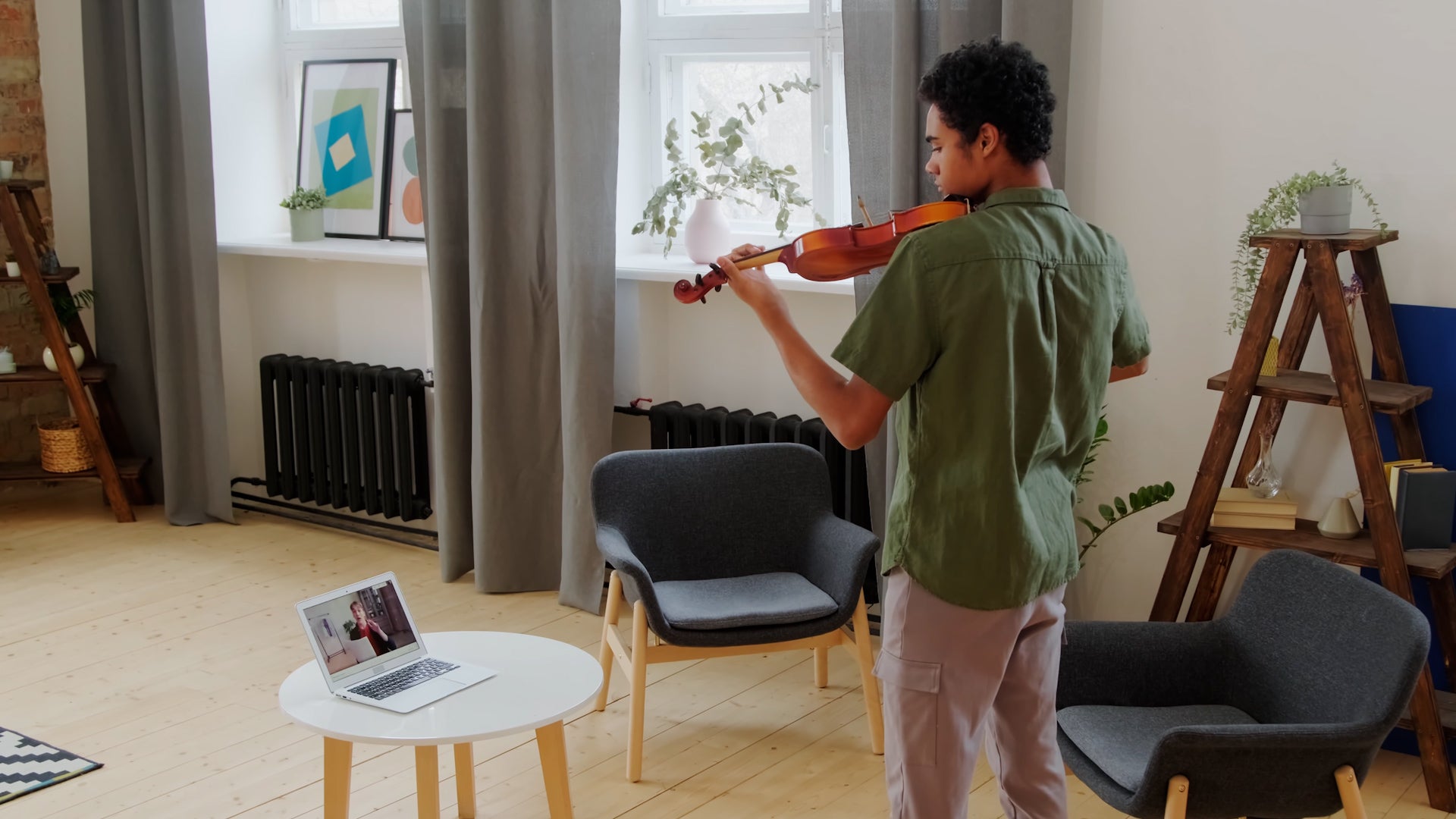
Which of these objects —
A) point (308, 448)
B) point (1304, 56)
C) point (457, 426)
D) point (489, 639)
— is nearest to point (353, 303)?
point (308, 448)

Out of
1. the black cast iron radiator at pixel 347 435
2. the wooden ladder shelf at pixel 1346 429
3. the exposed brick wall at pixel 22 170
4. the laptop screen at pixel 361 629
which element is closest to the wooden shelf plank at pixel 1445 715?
the wooden ladder shelf at pixel 1346 429

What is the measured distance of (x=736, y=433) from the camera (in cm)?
393

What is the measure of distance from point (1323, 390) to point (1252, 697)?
73 centimetres

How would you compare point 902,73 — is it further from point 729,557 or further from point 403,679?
point 403,679

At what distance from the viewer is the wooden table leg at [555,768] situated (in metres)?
2.49

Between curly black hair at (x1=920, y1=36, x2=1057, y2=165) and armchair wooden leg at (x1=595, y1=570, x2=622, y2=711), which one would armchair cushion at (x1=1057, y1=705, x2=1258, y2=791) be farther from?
armchair wooden leg at (x1=595, y1=570, x2=622, y2=711)

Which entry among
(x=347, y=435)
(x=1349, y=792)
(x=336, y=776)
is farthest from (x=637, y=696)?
(x=347, y=435)

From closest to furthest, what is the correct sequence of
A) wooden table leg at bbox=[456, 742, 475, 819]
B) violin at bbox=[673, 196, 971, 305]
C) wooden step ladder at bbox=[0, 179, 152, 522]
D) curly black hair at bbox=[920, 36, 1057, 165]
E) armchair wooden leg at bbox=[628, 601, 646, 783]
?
curly black hair at bbox=[920, 36, 1057, 165] → violin at bbox=[673, 196, 971, 305] → wooden table leg at bbox=[456, 742, 475, 819] → armchair wooden leg at bbox=[628, 601, 646, 783] → wooden step ladder at bbox=[0, 179, 152, 522]

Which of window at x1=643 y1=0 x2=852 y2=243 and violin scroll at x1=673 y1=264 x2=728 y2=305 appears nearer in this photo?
violin scroll at x1=673 y1=264 x2=728 y2=305

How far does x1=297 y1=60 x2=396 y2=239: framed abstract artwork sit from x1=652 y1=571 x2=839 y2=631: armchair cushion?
2.37 metres

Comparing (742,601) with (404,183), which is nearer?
(742,601)

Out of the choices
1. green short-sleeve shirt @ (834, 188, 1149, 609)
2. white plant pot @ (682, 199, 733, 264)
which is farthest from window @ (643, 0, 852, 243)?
green short-sleeve shirt @ (834, 188, 1149, 609)

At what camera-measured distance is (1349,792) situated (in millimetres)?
2059

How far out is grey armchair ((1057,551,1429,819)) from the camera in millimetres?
2031
